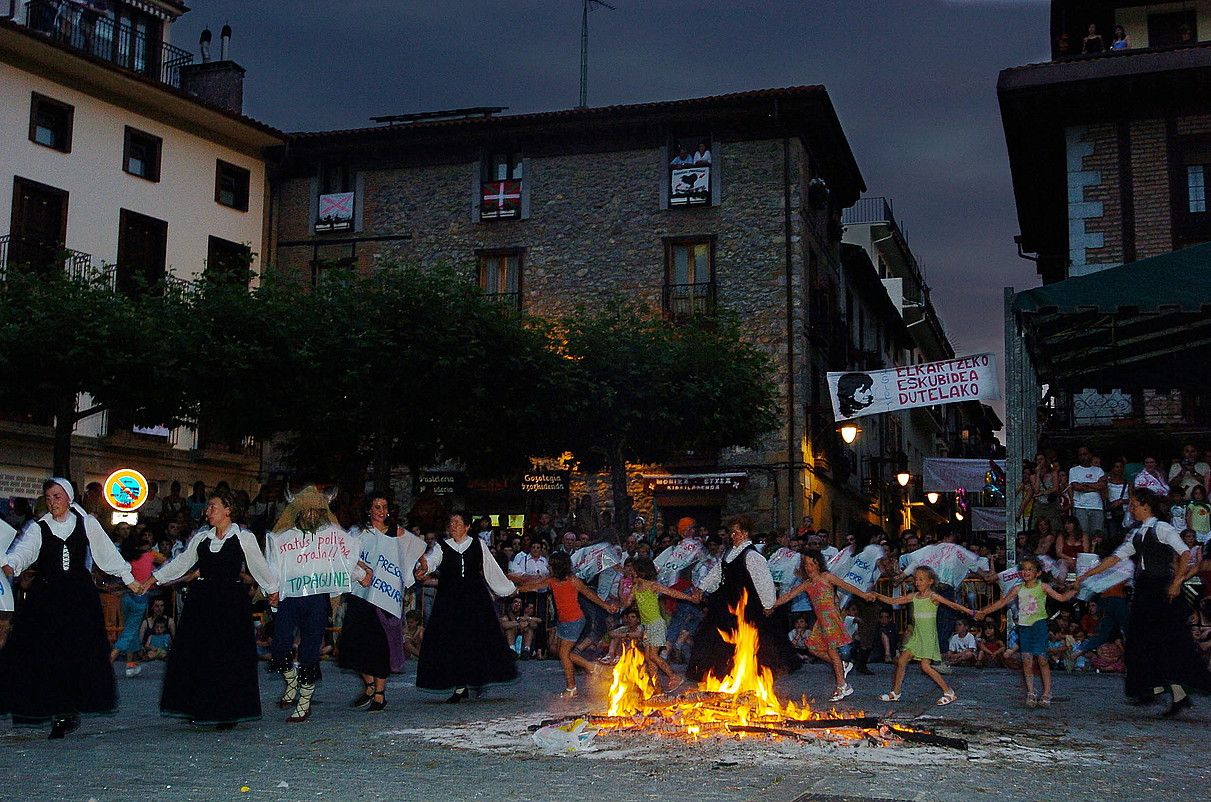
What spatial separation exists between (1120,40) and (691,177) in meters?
12.1

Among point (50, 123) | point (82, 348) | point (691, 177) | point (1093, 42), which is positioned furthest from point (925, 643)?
point (50, 123)

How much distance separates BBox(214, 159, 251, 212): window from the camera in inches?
1433

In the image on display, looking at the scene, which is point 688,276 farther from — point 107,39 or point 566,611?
point 566,611

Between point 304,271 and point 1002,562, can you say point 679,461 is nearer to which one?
point 304,271

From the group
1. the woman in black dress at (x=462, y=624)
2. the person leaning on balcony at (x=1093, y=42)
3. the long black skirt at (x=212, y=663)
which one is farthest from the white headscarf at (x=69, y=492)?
the person leaning on balcony at (x=1093, y=42)

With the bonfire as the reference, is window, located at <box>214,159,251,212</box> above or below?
above

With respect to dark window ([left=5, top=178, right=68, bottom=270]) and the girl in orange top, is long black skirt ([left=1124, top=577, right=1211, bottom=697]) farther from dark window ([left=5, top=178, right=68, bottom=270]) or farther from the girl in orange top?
dark window ([left=5, top=178, right=68, bottom=270])

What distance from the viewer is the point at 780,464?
33.1 metres

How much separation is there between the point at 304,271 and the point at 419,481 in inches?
274

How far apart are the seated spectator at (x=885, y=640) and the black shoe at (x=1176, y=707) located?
20.4ft

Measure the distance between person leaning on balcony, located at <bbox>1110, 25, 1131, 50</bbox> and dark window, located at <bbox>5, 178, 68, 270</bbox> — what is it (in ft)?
74.2

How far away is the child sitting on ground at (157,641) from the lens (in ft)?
61.1

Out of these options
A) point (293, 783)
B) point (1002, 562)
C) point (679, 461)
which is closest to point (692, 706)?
point (293, 783)

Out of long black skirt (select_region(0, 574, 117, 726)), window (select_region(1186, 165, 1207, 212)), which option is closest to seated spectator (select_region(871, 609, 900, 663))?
long black skirt (select_region(0, 574, 117, 726))
